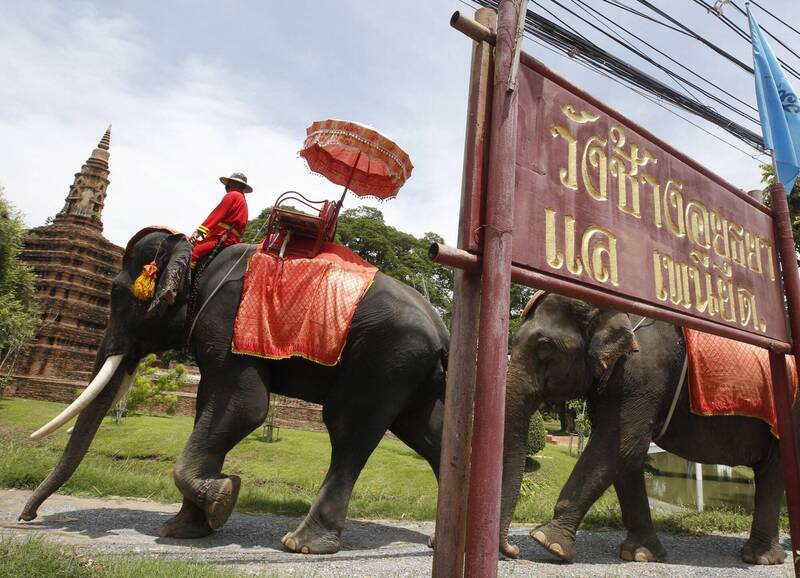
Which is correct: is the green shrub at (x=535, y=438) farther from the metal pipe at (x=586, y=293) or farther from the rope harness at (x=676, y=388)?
the metal pipe at (x=586, y=293)

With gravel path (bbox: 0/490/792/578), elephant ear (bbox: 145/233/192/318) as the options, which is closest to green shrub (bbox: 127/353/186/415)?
gravel path (bbox: 0/490/792/578)

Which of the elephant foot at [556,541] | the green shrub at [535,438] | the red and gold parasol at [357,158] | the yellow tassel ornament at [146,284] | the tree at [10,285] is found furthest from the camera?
the tree at [10,285]

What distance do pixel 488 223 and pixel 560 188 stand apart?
0.57 m

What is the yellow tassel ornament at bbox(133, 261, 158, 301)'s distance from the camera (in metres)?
4.85

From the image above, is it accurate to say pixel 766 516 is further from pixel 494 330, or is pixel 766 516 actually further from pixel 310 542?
pixel 494 330

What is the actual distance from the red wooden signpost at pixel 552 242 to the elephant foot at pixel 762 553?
5.53 feet

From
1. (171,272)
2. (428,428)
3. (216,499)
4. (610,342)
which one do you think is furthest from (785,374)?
(171,272)

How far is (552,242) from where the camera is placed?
255cm

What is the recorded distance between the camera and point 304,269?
471 cm

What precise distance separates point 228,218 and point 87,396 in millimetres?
1905

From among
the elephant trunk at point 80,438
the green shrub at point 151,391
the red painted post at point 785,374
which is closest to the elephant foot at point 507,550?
the red painted post at point 785,374

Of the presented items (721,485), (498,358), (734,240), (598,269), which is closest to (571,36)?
(734,240)

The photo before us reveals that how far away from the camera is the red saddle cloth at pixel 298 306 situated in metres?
4.40

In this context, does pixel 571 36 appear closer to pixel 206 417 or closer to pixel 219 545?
pixel 206 417
